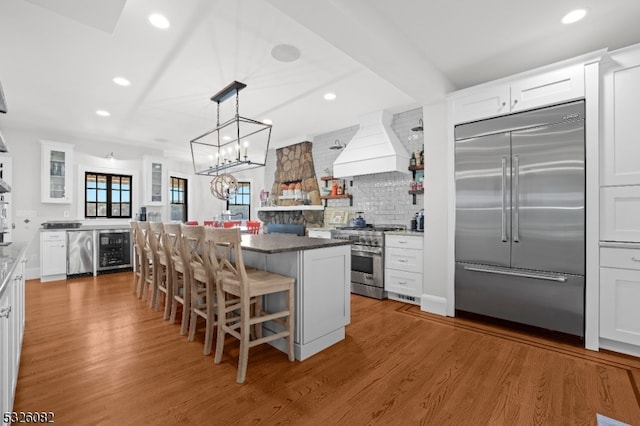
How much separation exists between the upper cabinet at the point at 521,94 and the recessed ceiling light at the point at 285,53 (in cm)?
181

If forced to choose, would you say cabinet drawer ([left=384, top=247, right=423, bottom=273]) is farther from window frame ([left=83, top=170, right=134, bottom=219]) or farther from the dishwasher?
window frame ([left=83, top=170, right=134, bottom=219])

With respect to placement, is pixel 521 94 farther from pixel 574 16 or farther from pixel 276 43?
pixel 276 43

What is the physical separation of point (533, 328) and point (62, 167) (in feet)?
25.3

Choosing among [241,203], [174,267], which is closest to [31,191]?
[174,267]

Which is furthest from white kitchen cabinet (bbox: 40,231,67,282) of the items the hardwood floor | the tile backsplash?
the tile backsplash

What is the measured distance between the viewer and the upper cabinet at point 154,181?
6.65 meters

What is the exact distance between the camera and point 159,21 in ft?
7.93

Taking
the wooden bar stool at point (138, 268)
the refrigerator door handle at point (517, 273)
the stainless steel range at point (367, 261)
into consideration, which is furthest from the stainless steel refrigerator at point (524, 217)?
the wooden bar stool at point (138, 268)

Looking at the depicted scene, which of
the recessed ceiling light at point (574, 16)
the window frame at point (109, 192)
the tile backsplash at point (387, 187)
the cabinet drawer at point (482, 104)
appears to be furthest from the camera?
the window frame at point (109, 192)

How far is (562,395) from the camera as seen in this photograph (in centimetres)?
194

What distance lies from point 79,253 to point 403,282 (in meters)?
5.66

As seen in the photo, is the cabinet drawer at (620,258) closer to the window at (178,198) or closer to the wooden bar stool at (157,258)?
the wooden bar stool at (157,258)

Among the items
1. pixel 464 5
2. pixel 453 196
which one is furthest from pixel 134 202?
pixel 464 5

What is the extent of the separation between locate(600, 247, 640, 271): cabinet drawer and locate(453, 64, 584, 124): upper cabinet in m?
1.36
